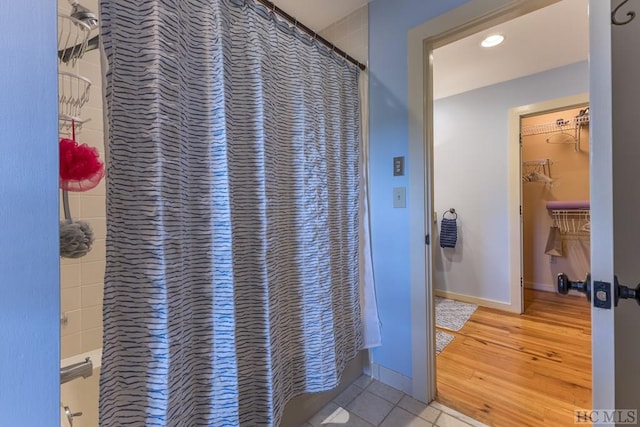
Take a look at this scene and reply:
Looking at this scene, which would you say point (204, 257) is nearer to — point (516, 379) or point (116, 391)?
point (116, 391)

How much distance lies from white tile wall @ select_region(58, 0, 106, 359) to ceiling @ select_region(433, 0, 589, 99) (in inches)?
100

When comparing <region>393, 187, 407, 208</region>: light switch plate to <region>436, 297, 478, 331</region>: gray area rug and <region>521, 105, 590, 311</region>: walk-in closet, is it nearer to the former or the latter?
<region>436, 297, 478, 331</region>: gray area rug

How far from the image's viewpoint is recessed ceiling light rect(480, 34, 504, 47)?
6.70ft

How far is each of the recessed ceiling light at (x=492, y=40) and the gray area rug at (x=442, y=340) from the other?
2.50 meters

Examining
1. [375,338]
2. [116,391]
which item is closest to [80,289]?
[116,391]

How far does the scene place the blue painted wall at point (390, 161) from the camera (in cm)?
159

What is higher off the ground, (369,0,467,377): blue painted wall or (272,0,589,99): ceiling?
(272,0,589,99): ceiling

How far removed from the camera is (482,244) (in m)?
3.03

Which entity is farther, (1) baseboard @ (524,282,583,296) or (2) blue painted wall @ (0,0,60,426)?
(1) baseboard @ (524,282,583,296)

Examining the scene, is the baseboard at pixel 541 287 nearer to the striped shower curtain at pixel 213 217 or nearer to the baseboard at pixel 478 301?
the baseboard at pixel 478 301

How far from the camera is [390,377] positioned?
1.67 m

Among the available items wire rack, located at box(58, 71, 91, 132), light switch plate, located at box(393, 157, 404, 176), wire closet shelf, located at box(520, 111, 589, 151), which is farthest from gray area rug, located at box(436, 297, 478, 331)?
wire rack, located at box(58, 71, 91, 132)

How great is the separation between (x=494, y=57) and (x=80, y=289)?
11.6 ft

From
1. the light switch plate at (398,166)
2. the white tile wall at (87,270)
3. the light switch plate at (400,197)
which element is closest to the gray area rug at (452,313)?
the light switch plate at (400,197)
